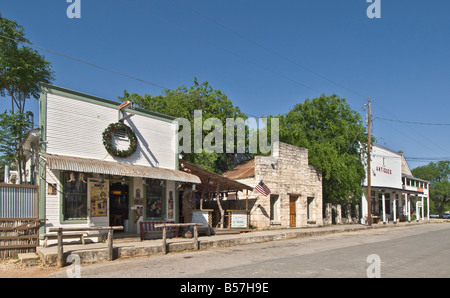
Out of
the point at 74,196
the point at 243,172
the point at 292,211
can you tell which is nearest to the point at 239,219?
the point at 243,172

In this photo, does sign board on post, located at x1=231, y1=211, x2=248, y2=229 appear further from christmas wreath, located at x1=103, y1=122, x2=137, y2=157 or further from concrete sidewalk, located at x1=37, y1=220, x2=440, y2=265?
christmas wreath, located at x1=103, y1=122, x2=137, y2=157

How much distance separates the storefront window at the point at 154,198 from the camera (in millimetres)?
15578

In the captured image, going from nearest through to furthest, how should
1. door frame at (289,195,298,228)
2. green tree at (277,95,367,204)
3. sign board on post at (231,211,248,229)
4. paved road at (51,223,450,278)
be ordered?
paved road at (51,223,450,278) < sign board on post at (231,211,248,229) < door frame at (289,195,298,228) < green tree at (277,95,367,204)

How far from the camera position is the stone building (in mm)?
21812

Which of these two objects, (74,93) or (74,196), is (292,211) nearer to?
(74,196)

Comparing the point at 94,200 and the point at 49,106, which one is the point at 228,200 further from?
the point at 49,106

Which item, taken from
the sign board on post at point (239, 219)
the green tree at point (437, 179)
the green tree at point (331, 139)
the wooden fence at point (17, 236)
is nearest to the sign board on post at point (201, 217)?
the sign board on post at point (239, 219)

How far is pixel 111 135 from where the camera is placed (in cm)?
1459

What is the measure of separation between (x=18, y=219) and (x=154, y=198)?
17.4ft

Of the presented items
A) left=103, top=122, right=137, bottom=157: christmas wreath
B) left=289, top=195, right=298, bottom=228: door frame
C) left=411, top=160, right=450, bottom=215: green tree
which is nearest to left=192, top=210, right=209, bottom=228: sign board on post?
left=103, top=122, right=137, bottom=157: christmas wreath

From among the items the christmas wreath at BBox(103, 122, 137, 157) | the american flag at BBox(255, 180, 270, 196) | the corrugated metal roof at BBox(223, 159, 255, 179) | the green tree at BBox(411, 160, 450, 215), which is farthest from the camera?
the green tree at BBox(411, 160, 450, 215)

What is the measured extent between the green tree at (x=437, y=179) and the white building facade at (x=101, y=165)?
70990 millimetres

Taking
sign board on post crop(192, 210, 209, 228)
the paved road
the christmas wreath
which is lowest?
the paved road

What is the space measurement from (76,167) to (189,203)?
6.07 m
